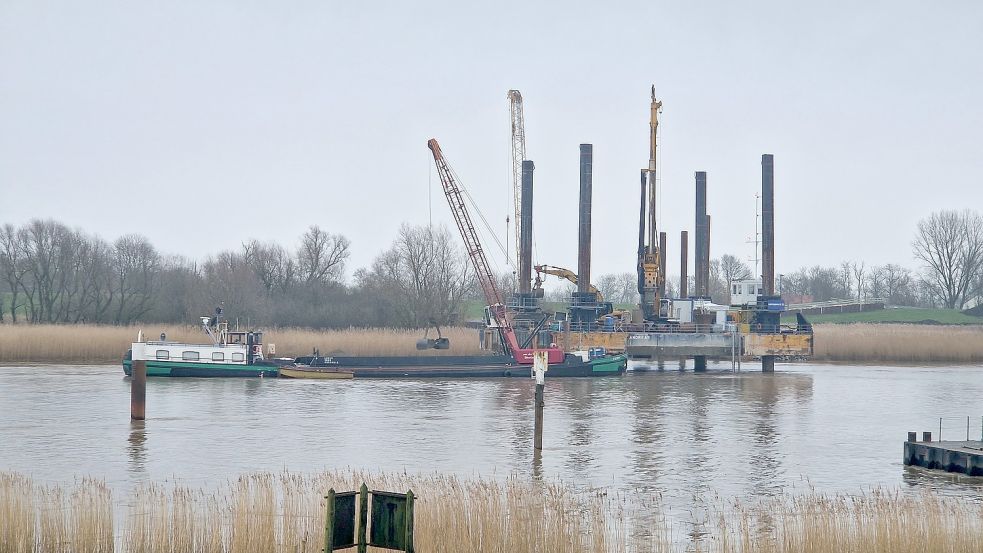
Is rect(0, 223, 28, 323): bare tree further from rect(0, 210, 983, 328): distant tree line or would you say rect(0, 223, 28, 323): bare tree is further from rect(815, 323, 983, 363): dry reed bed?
rect(815, 323, 983, 363): dry reed bed

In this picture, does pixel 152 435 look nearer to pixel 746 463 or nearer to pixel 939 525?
pixel 746 463

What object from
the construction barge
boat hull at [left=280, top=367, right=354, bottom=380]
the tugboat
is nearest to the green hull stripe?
the tugboat

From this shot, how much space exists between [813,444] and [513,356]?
3566 centimetres

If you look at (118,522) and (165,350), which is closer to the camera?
(118,522)

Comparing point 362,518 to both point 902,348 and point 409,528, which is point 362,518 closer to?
point 409,528

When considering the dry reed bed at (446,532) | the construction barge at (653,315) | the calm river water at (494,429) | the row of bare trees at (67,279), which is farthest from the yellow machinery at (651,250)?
the dry reed bed at (446,532)

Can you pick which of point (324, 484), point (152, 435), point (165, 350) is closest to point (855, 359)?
point (165, 350)

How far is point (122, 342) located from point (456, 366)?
69.1 feet

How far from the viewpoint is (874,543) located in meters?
15.9

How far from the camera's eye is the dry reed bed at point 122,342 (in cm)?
6656

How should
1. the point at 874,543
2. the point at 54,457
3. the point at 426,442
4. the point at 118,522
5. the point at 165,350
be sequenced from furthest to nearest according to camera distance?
1. the point at 165,350
2. the point at 426,442
3. the point at 54,457
4. the point at 118,522
5. the point at 874,543

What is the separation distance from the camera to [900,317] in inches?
4764

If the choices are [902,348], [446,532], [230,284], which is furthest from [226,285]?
[446,532]

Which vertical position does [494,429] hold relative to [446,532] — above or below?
below
